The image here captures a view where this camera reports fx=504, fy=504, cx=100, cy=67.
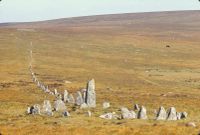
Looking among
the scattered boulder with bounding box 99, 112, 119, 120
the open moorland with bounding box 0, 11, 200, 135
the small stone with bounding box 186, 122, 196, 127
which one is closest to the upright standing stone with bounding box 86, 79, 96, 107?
the open moorland with bounding box 0, 11, 200, 135

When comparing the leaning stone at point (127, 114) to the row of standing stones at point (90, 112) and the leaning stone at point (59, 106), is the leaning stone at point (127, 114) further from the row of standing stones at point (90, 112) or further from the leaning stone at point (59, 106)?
the leaning stone at point (59, 106)

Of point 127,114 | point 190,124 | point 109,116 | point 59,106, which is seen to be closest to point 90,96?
point 59,106

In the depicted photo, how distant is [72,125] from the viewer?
131 ft

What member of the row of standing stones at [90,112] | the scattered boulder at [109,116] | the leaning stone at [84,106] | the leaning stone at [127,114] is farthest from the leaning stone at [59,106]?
the leaning stone at [127,114]

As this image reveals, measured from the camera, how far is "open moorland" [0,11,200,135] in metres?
39.9

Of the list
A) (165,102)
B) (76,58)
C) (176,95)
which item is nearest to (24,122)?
(165,102)

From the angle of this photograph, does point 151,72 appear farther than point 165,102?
Yes

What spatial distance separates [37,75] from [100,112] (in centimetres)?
4922

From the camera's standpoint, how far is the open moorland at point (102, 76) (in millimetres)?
39875

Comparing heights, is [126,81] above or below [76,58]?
below

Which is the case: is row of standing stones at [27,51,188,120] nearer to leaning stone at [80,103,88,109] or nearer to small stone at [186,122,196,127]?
leaning stone at [80,103,88,109]

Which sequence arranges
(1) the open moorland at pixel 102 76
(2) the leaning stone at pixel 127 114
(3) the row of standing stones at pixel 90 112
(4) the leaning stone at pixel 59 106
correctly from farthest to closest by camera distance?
(4) the leaning stone at pixel 59 106, (2) the leaning stone at pixel 127 114, (3) the row of standing stones at pixel 90 112, (1) the open moorland at pixel 102 76

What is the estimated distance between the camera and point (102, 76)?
101 metres

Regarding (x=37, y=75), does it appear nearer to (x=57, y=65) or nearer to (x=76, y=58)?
(x=57, y=65)
